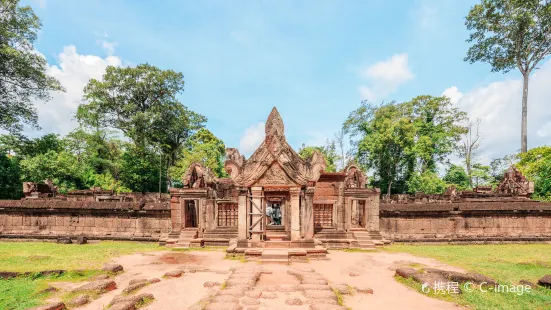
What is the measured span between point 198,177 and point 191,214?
2.19 metres

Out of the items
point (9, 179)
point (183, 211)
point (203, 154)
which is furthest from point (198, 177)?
point (9, 179)

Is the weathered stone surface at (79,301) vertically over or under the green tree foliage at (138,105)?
under

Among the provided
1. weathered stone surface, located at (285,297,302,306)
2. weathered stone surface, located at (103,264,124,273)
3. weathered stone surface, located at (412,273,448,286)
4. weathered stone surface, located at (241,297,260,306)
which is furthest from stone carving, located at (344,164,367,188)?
weathered stone surface, located at (103,264,124,273)

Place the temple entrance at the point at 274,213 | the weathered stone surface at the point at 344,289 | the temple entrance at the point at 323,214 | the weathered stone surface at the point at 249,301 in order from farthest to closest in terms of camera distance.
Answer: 1. the temple entrance at the point at 274,213
2. the temple entrance at the point at 323,214
3. the weathered stone surface at the point at 344,289
4. the weathered stone surface at the point at 249,301

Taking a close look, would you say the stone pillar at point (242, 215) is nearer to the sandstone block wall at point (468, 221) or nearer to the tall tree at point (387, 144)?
the sandstone block wall at point (468, 221)

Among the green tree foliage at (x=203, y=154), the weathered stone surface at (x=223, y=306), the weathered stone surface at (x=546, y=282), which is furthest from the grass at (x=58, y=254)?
the green tree foliage at (x=203, y=154)

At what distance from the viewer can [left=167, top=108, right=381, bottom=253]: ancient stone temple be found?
977 centimetres

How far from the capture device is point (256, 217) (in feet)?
33.4

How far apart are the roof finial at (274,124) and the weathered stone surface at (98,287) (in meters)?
6.86

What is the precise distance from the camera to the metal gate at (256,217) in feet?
32.2

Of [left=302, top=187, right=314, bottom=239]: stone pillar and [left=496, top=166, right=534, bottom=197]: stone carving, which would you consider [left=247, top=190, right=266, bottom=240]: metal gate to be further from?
[left=496, top=166, right=534, bottom=197]: stone carving

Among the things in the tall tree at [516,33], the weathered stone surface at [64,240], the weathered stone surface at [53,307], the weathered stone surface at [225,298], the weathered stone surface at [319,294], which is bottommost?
the weathered stone surface at [64,240]

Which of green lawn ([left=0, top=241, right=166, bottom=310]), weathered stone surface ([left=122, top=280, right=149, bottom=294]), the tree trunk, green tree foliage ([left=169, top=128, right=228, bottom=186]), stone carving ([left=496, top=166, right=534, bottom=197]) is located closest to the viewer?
green lawn ([left=0, top=241, right=166, bottom=310])

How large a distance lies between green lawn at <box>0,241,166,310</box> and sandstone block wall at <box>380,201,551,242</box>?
12.4m
